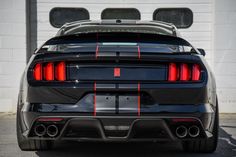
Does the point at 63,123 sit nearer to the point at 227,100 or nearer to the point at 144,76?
the point at 144,76

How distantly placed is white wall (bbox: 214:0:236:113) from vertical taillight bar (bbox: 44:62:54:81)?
532cm

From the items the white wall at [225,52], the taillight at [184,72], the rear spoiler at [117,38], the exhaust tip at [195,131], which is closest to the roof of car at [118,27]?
the rear spoiler at [117,38]

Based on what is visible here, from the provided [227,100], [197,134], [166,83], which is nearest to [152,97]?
[166,83]

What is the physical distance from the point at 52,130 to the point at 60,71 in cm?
50

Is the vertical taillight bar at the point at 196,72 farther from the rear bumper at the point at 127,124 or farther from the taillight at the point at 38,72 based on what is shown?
the taillight at the point at 38,72

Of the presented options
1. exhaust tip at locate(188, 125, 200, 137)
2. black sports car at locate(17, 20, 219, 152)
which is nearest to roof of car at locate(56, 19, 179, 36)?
black sports car at locate(17, 20, 219, 152)

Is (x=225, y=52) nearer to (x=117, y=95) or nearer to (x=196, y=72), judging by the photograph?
(x=196, y=72)

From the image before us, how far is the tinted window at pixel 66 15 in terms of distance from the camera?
30.4 feet

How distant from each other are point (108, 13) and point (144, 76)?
5.15 m

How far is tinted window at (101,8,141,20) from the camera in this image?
30.4ft

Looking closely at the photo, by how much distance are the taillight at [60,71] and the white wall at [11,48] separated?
15.9 ft

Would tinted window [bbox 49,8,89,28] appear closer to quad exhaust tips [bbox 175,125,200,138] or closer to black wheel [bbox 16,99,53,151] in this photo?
black wheel [bbox 16,99,53,151]

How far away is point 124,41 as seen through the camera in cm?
465

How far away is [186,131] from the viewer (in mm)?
4305
